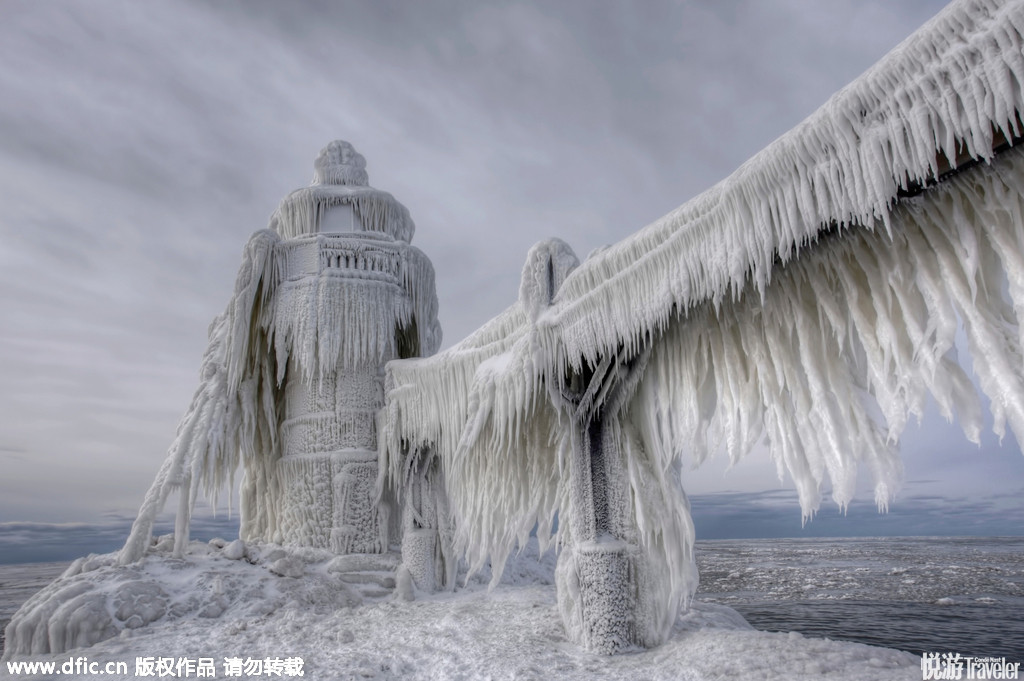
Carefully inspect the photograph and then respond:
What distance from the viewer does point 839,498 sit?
3.90m

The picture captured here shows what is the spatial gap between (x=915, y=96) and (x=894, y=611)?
35.7 feet

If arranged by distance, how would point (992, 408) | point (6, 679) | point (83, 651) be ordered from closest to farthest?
point (992, 408) → point (6, 679) → point (83, 651)

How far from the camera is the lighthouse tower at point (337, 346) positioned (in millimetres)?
10203

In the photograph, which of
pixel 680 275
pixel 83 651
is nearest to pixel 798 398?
pixel 680 275

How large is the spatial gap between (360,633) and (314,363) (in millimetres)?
5031

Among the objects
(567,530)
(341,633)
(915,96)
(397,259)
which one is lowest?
(341,633)

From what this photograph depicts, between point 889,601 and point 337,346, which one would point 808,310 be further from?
point 889,601

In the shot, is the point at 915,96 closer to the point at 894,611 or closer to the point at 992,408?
the point at 992,408

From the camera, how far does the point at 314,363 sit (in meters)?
10.6

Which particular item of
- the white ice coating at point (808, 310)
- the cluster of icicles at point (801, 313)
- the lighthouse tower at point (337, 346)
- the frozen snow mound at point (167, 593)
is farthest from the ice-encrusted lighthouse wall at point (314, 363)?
the white ice coating at point (808, 310)

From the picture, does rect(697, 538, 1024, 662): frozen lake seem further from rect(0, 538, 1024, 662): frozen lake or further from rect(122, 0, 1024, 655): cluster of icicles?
rect(122, 0, 1024, 655): cluster of icicles

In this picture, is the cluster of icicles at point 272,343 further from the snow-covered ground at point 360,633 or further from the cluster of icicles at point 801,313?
the cluster of icicles at point 801,313

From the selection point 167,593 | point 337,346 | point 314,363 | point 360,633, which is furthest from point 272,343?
point 360,633

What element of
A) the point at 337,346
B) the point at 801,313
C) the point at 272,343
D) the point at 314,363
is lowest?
the point at 801,313
